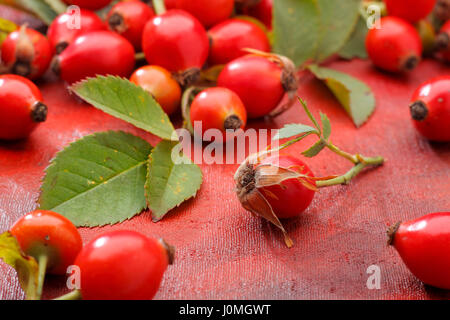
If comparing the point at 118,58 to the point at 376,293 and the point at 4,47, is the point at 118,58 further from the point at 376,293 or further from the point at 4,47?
the point at 376,293

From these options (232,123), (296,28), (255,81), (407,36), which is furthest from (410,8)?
(232,123)

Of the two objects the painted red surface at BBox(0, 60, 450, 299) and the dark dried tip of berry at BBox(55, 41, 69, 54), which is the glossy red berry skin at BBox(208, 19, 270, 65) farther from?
the dark dried tip of berry at BBox(55, 41, 69, 54)

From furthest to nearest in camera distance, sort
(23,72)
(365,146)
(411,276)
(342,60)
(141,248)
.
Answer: (342,60), (23,72), (365,146), (411,276), (141,248)

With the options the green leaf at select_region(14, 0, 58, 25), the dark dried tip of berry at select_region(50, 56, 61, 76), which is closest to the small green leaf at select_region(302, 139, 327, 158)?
the dark dried tip of berry at select_region(50, 56, 61, 76)

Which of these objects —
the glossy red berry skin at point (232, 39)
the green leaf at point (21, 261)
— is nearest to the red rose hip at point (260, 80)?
the glossy red berry skin at point (232, 39)

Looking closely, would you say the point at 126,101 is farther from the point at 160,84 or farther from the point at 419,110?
the point at 419,110
